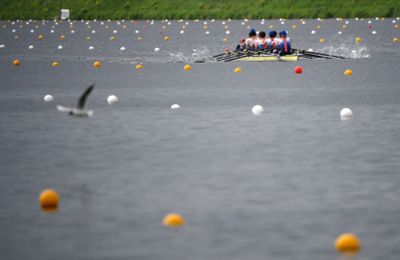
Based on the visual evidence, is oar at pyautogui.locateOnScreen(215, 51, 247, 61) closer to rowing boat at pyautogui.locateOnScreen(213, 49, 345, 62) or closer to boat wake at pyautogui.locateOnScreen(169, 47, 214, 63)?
rowing boat at pyautogui.locateOnScreen(213, 49, 345, 62)

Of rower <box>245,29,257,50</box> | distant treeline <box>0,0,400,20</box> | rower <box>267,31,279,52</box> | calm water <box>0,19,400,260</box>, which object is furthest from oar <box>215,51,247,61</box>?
distant treeline <box>0,0,400,20</box>

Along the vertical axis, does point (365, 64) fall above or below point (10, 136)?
above

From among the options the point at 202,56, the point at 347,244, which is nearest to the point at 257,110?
the point at 347,244

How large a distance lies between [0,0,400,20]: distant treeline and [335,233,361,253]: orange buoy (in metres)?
58.3

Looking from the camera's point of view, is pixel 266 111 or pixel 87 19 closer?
pixel 266 111

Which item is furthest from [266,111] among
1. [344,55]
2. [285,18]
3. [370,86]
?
[285,18]

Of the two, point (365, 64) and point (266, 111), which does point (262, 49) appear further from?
point (266, 111)

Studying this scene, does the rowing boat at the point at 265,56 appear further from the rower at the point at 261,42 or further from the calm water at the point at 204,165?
the calm water at the point at 204,165

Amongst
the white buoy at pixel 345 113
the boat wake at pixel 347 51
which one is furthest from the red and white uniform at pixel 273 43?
the white buoy at pixel 345 113

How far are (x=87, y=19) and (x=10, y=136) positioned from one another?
200ft

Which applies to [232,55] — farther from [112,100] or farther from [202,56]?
[112,100]

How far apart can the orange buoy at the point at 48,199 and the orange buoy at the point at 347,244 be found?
3.49 m

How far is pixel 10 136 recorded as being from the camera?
18.2 meters

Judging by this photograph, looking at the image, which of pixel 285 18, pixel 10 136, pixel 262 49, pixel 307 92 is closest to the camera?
pixel 10 136
